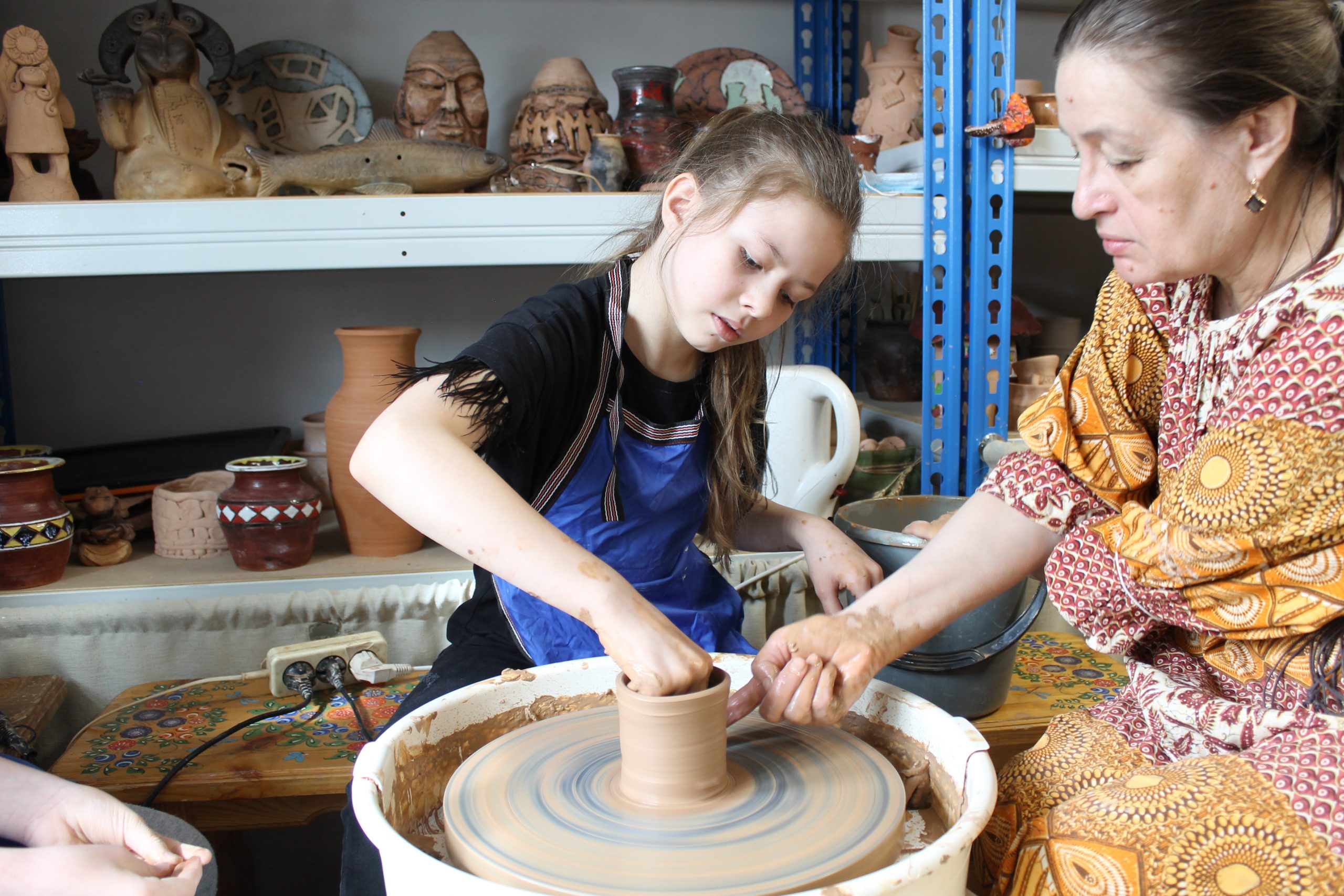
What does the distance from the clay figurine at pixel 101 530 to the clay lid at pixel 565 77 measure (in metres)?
1.18

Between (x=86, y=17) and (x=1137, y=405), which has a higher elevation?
(x=86, y=17)

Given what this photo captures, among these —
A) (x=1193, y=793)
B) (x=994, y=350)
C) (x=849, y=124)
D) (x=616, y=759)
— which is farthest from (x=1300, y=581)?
(x=849, y=124)

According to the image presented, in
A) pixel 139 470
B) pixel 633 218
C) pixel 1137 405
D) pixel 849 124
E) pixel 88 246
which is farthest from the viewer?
pixel 849 124

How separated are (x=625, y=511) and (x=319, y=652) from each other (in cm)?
63

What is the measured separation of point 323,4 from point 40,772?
196 cm

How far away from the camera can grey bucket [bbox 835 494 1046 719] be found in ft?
4.29

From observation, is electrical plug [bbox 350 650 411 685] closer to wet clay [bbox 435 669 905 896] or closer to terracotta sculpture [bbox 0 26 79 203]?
wet clay [bbox 435 669 905 896]

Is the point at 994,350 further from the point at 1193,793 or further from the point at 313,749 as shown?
the point at 313,749

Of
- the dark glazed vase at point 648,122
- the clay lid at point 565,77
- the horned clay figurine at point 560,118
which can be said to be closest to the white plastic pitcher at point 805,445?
the dark glazed vase at point 648,122

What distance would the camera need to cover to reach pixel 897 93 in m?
2.13

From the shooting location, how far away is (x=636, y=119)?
192 centimetres

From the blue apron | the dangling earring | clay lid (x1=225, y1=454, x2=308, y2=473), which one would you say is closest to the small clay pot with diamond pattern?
clay lid (x1=225, y1=454, x2=308, y2=473)

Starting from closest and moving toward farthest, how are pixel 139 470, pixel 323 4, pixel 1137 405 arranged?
1. pixel 1137 405
2. pixel 139 470
3. pixel 323 4

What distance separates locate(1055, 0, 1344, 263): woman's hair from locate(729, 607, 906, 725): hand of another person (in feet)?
1.75
